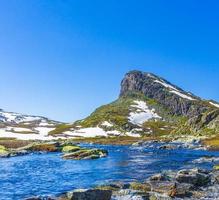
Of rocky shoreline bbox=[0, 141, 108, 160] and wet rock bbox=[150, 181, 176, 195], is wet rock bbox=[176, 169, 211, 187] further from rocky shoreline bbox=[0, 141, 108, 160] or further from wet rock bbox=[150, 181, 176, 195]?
rocky shoreline bbox=[0, 141, 108, 160]

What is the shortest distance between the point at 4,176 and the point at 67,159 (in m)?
29.7

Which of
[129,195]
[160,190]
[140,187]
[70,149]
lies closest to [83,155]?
[70,149]

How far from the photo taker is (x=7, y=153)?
102688mm

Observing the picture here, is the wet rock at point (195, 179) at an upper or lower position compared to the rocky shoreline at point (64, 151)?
lower

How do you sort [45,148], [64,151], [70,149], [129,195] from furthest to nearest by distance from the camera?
[45,148]
[64,151]
[70,149]
[129,195]

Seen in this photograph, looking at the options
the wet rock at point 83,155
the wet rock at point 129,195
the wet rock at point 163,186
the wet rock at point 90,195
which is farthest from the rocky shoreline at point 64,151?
the wet rock at point 90,195

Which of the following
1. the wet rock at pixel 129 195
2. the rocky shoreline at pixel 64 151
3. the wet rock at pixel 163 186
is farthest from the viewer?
the rocky shoreline at pixel 64 151

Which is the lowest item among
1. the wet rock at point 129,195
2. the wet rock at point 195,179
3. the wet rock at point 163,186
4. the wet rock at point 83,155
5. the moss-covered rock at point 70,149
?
the wet rock at point 129,195

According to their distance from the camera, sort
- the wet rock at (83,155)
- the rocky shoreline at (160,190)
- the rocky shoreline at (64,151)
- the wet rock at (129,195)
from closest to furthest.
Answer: the rocky shoreline at (160,190) < the wet rock at (129,195) < the wet rock at (83,155) < the rocky shoreline at (64,151)

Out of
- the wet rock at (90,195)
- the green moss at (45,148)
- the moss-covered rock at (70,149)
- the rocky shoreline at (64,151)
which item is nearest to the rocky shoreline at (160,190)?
the wet rock at (90,195)

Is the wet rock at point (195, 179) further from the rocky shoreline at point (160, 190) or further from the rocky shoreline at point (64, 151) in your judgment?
the rocky shoreline at point (64, 151)

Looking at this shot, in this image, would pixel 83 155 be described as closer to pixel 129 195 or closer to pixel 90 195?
pixel 129 195

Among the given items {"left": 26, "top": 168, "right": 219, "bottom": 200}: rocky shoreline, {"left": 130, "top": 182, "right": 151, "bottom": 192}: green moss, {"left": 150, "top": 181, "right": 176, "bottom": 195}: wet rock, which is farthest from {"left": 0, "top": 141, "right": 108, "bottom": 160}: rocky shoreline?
{"left": 130, "top": 182, "right": 151, "bottom": 192}: green moss

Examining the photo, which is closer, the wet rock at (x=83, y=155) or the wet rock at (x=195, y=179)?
the wet rock at (x=195, y=179)
